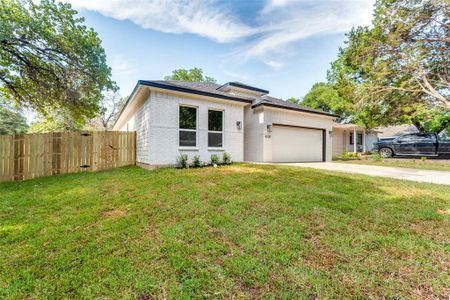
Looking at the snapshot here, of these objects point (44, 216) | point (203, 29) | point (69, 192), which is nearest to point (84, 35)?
point (203, 29)

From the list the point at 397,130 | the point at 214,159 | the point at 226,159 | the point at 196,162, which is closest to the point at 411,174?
the point at 226,159

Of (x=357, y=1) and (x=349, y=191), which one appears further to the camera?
(x=357, y=1)

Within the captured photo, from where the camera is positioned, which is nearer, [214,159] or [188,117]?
[188,117]

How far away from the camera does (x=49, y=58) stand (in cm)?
839

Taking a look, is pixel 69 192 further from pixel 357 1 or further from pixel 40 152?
pixel 357 1

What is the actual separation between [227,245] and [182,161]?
569cm

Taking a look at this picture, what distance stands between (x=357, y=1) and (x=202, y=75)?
2104 cm

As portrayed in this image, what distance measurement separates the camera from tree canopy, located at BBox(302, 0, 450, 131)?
10695 mm

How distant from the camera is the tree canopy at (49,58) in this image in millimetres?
7531

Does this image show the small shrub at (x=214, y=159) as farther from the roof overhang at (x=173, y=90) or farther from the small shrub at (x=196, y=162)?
the roof overhang at (x=173, y=90)

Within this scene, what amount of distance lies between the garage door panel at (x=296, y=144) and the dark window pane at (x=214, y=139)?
10.9 ft

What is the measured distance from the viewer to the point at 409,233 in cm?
252

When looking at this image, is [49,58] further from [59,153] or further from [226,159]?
[226,159]

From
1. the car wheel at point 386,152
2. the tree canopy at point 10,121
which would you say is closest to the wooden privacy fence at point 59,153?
the car wheel at point 386,152
